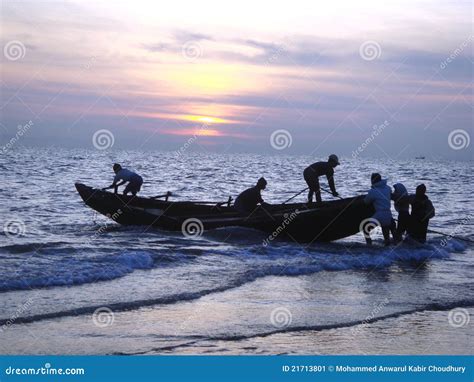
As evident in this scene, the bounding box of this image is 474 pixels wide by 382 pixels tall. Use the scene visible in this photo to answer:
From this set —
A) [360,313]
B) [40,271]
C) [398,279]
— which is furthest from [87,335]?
[398,279]

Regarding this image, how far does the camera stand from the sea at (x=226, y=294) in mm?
7672

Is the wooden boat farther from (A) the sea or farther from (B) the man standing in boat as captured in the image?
(B) the man standing in boat

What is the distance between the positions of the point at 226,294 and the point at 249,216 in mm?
6724

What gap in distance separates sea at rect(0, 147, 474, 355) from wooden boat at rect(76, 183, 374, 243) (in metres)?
0.29

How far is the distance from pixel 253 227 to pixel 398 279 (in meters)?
5.35

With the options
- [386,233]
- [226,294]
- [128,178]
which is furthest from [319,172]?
[226,294]

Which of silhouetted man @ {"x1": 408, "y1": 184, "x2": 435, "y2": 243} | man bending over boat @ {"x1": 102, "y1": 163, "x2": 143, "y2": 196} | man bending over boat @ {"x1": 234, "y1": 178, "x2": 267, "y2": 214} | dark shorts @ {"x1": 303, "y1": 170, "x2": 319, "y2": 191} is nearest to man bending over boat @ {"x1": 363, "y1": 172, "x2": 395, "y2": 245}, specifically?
silhouetted man @ {"x1": 408, "y1": 184, "x2": 435, "y2": 243}

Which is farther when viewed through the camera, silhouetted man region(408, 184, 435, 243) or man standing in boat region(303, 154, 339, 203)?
man standing in boat region(303, 154, 339, 203)

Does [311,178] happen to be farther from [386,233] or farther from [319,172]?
[386,233]

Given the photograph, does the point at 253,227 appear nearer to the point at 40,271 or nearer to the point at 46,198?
the point at 40,271

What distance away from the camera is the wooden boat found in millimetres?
15992

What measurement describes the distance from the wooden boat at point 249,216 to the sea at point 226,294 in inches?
11.4

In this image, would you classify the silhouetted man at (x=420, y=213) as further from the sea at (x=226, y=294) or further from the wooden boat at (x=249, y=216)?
the wooden boat at (x=249, y=216)

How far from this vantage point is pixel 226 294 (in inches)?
408
